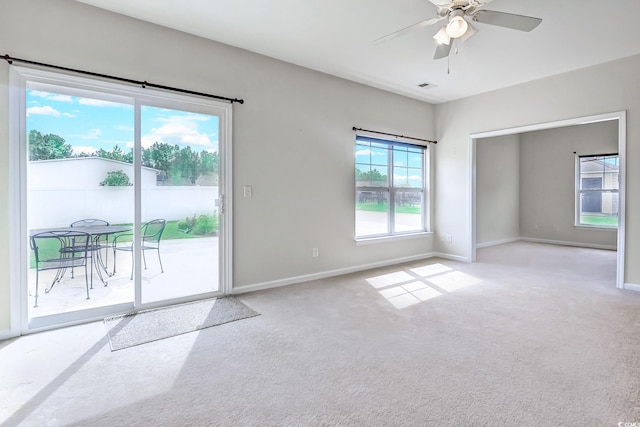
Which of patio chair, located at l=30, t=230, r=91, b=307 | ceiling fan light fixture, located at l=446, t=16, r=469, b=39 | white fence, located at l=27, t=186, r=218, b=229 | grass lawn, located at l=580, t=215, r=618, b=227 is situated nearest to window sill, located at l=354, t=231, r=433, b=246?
white fence, located at l=27, t=186, r=218, b=229

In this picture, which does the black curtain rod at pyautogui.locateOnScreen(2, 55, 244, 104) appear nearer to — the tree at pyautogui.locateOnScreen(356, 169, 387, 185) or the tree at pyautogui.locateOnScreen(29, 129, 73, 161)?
the tree at pyautogui.locateOnScreen(29, 129, 73, 161)

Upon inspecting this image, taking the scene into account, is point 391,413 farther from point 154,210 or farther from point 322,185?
point 322,185

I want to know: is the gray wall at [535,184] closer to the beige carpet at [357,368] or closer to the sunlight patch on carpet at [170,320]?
the beige carpet at [357,368]

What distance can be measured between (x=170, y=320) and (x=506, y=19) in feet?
11.6

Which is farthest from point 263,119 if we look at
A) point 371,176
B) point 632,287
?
point 632,287

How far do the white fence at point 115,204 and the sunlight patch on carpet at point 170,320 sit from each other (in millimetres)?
894

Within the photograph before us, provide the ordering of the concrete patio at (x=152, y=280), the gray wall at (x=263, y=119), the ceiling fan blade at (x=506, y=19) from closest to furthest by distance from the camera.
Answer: the ceiling fan blade at (x=506, y=19) < the gray wall at (x=263, y=119) < the concrete patio at (x=152, y=280)

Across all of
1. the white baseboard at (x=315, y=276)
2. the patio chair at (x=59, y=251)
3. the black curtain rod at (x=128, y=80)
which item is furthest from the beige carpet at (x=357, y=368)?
the black curtain rod at (x=128, y=80)

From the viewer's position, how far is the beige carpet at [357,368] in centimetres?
167

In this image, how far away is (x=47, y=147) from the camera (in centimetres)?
284

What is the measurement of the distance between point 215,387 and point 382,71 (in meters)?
3.94

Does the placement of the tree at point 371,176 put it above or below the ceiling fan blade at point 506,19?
below

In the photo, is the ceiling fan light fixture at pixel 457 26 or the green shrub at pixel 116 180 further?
the green shrub at pixel 116 180

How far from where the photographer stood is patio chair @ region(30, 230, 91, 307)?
2.91 m
